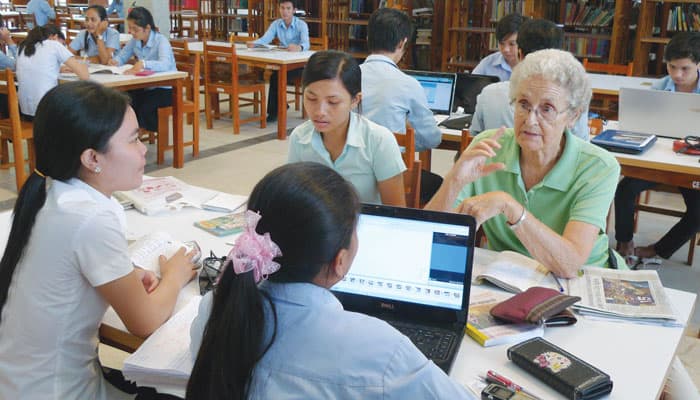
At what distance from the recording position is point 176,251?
1782 millimetres

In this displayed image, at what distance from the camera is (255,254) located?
3.04 feet

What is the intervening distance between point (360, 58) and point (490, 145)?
271 inches

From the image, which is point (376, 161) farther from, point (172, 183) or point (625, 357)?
point (625, 357)

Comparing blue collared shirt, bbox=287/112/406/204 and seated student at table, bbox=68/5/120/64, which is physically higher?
seated student at table, bbox=68/5/120/64

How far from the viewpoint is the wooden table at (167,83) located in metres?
4.71

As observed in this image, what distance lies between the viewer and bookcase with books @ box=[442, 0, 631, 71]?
668cm

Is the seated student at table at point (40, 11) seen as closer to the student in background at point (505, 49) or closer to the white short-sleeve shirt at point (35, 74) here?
the white short-sleeve shirt at point (35, 74)

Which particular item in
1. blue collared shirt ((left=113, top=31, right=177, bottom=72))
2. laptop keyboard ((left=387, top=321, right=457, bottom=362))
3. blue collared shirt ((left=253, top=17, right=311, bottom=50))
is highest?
blue collared shirt ((left=253, top=17, right=311, bottom=50))

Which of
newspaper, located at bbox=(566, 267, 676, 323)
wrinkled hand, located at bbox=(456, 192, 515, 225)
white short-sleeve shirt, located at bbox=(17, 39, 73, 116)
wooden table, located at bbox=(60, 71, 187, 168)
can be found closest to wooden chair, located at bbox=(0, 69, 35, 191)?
white short-sleeve shirt, located at bbox=(17, 39, 73, 116)

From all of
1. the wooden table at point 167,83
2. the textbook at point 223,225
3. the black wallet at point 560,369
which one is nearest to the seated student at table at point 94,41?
the wooden table at point 167,83

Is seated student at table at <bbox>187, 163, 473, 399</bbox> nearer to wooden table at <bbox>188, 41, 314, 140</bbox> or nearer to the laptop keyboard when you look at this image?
the laptop keyboard

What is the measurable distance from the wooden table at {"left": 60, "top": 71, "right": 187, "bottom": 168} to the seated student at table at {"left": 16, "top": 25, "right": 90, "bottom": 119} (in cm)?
18

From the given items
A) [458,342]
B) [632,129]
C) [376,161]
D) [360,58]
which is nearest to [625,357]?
[458,342]

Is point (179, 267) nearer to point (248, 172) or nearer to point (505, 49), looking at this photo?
point (505, 49)
